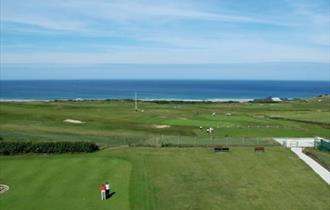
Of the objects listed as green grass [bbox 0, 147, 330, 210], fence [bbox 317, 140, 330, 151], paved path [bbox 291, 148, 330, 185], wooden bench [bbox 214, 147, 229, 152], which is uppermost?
fence [bbox 317, 140, 330, 151]

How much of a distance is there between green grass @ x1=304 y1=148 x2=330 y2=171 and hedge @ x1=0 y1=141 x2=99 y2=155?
71.7 ft

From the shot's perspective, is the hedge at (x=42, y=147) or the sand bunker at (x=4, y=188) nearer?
the sand bunker at (x=4, y=188)

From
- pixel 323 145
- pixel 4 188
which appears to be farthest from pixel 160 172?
pixel 323 145

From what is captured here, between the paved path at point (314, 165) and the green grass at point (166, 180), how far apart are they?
26.5 inches

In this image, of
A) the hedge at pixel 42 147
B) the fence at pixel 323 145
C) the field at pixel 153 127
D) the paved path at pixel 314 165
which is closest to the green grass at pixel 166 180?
the paved path at pixel 314 165

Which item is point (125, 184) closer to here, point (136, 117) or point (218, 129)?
point (218, 129)

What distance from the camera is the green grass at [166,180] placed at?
28.6 meters

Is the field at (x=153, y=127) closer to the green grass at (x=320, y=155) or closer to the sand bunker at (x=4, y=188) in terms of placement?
the green grass at (x=320, y=155)

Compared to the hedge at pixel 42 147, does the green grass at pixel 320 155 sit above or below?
below

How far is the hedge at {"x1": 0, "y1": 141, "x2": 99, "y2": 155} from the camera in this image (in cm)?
4303

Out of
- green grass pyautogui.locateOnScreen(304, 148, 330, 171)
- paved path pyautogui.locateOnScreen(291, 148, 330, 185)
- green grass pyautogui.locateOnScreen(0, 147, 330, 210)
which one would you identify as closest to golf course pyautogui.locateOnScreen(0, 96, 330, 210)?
green grass pyautogui.locateOnScreen(0, 147, 330, 210)

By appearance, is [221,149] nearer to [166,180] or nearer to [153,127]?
[166,180]

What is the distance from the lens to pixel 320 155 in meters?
43.1

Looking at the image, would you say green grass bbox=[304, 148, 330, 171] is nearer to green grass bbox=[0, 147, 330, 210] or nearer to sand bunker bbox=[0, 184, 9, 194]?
green grass bbox=[0, 147, 330, 210]
